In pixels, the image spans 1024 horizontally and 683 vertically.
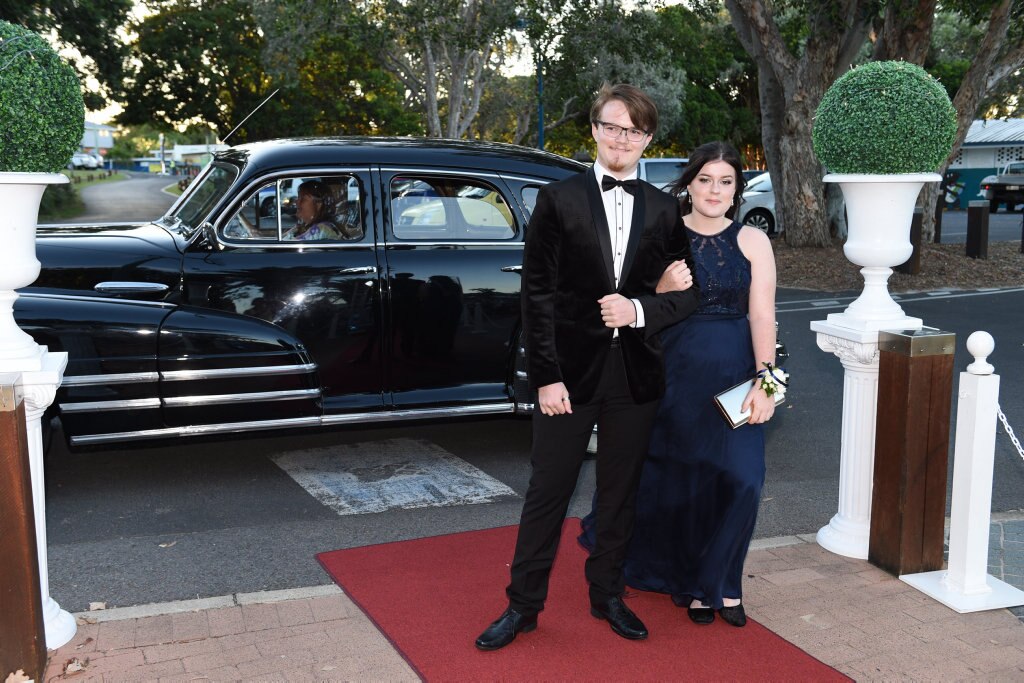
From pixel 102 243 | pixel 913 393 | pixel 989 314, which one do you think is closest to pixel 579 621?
pixel 913 393

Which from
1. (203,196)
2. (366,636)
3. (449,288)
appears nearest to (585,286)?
(366,636)

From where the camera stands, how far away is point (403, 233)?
6.00 metres

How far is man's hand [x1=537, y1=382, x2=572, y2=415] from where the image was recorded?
140 inches

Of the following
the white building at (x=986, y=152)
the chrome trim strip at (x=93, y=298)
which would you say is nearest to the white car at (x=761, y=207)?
the chrome trim strip at (x=93, y=298)

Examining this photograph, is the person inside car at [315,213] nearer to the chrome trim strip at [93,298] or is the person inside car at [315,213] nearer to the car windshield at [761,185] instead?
the chrome trim strip at [93,298]

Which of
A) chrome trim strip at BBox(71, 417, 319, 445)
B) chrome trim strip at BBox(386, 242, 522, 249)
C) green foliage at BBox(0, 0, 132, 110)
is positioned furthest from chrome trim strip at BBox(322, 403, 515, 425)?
green foliage at BBox(0, 0, 132, 110)

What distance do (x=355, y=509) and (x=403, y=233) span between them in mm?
1657

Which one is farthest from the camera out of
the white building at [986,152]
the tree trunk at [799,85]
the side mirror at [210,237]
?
the white building at [986,152]

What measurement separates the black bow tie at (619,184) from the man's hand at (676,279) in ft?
1.05

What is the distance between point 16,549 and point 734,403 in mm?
2608

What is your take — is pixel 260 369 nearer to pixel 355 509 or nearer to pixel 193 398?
pixel 193 398

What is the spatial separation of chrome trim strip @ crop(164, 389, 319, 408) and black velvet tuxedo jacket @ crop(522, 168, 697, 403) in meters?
2.34

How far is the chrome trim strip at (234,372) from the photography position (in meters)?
5.35

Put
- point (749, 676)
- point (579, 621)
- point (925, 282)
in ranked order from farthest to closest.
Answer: point (925, 282) → point (579, 621) → point (749, 676)
